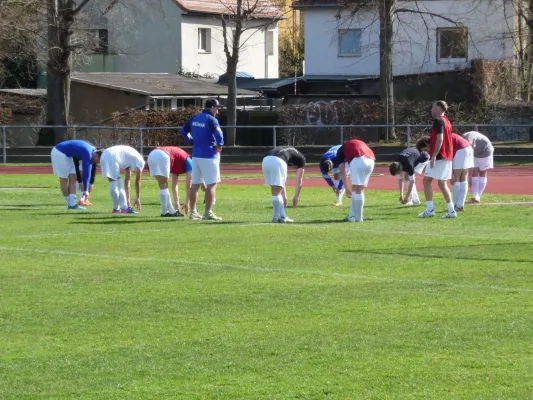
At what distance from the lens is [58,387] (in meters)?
8.55

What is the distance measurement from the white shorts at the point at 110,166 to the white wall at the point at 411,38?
124 ft

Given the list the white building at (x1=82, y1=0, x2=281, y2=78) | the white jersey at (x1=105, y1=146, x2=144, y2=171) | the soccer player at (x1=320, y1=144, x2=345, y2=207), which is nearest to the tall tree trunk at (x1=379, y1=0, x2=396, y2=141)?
the white building at (x1=82, y1=0, x2=281, y2=78)

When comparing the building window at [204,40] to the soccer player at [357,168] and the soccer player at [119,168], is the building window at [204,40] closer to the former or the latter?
the soccer player at [119,168]

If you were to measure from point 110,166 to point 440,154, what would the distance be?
605 centimetres

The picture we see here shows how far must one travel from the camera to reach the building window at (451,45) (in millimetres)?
61159

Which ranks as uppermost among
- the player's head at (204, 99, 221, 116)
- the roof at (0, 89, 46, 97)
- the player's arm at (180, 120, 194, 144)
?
the roof at (0, 89, 46, 97)

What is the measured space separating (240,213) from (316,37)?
4440cm

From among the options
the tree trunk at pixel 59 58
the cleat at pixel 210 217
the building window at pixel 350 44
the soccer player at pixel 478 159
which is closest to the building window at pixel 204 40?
the building window at pixel 350 44

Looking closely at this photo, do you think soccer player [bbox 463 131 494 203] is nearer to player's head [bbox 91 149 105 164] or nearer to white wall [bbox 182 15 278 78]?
player's head [bbox 91 149 105 164]

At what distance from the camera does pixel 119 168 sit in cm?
2233

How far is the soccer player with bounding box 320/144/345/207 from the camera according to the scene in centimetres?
2203

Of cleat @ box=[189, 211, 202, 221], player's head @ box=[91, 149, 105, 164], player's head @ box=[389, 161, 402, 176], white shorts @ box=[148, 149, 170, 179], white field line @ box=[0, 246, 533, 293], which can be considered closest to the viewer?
white field line @ box=[0, 246, 533, 293]

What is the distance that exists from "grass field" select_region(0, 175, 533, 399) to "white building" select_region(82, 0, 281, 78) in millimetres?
49999

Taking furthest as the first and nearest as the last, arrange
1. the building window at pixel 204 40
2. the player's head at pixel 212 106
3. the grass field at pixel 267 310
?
the building window at pixel 204 40 < the player's head at pixel 212 106 < the grass field at pixel 267 310
